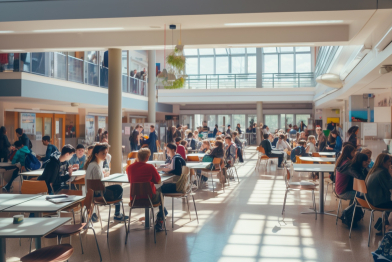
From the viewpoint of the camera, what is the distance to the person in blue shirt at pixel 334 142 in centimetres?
1008

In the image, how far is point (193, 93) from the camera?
2219cm

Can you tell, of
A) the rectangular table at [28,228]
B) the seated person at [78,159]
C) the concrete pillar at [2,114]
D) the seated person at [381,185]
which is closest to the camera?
the rectangular table at [28,228]

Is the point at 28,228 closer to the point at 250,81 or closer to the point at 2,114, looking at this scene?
the point at 2,114

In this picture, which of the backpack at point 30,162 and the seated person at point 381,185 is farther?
the backpack at point 30,162

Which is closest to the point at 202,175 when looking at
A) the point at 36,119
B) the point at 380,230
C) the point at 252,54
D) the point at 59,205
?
the point at 380,230

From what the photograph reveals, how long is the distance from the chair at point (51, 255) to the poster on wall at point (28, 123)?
35.9ft

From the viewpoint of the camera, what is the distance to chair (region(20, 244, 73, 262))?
10.0 feet

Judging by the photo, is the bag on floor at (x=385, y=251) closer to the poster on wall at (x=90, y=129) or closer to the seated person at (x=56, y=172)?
the seated person at (x=56, y=172)

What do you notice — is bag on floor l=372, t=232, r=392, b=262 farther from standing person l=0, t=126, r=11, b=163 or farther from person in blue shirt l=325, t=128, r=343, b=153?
standing person l=0, t=126, r=11, b=163

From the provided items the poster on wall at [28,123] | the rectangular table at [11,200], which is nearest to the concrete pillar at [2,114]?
the poster on wall at [28,123]

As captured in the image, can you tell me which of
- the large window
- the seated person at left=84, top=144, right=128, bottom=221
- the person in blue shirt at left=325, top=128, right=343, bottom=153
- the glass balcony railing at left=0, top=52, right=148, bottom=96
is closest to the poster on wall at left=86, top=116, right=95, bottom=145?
the glass balcony railing at left=0, top=52, right=148, bottom=96

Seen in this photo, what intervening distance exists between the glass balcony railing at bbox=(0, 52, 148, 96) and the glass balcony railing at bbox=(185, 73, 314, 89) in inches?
360

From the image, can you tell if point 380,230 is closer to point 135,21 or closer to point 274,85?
point 135,21

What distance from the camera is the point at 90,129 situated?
18016mm
